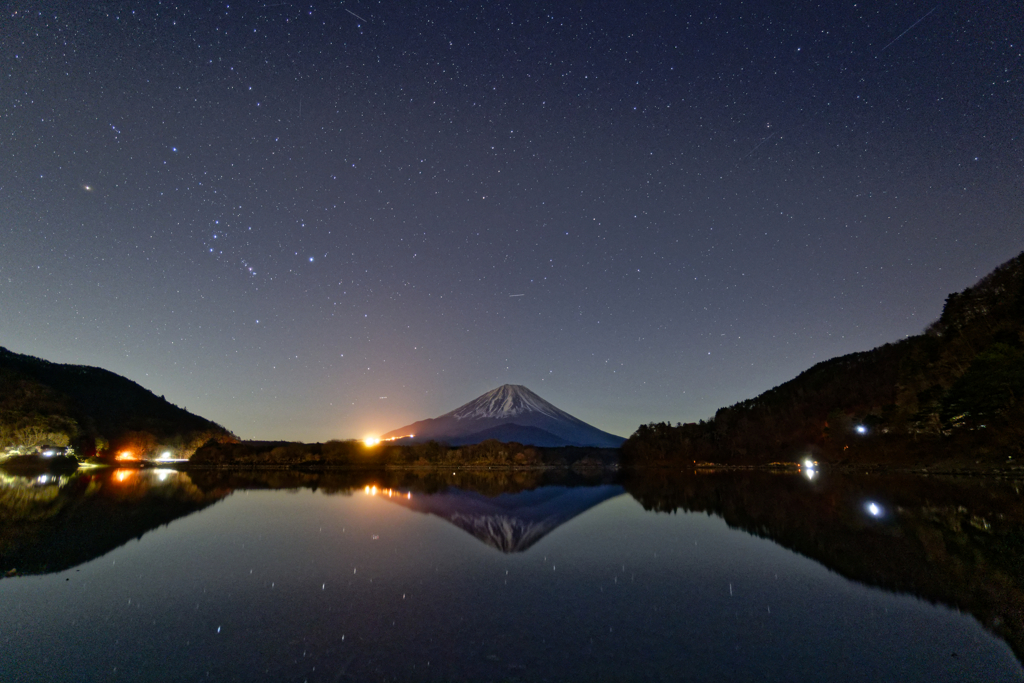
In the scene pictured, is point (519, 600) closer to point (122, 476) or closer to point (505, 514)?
point (505, 514)

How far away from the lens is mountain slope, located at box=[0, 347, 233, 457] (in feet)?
325

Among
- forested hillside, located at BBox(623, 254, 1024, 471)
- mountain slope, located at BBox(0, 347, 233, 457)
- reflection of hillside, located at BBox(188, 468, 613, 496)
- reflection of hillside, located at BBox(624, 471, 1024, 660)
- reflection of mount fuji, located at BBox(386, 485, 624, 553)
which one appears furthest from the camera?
mountain slope, located at BBox(0, 347, 233, 457)

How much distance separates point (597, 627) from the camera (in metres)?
10.2

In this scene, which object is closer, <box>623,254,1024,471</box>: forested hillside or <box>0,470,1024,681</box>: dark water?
<box>0,470,1024,681</box>: dark water

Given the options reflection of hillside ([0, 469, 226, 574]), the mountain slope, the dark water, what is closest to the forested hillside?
the dark water

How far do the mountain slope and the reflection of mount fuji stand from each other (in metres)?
99.7

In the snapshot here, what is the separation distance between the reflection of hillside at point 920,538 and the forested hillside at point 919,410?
26.4 meters

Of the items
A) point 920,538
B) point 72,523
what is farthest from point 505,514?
point 72,523

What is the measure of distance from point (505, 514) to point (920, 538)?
19.4 m

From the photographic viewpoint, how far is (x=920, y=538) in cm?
1819

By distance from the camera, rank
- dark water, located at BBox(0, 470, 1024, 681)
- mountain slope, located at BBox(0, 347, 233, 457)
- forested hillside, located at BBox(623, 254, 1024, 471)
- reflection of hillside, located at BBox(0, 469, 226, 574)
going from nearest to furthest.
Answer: dark water, located at BBox(0, 470, 1024, 681) < reflection of hillside, located at BBox(0, 469, 226, 574) < forested hillside, located at BBox(623, 254, 1024, 471) < mountain slope, located at BBox(0, 347, 233, 457)

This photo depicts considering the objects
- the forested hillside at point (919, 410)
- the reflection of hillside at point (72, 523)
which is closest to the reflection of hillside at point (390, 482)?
the reflection of hillside at point (72, 523)

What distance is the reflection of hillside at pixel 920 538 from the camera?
11.7m

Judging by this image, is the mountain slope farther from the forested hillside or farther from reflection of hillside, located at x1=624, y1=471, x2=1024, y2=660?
the forested hillside
